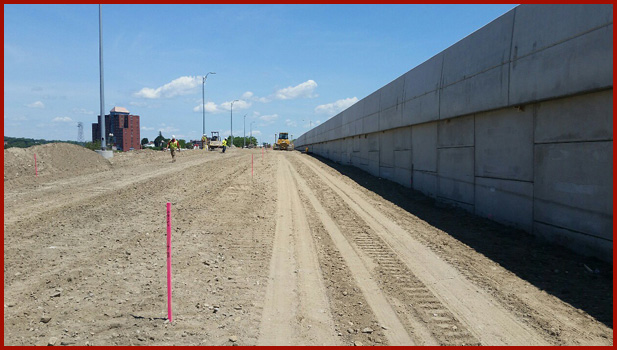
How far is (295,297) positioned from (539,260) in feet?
16.6

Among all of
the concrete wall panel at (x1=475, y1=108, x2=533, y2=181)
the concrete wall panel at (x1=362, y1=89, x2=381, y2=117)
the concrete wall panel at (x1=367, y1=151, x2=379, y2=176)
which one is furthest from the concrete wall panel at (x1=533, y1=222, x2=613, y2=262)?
the concrete wall panel at (x1=362, y1=89, x2=381, y2=117)

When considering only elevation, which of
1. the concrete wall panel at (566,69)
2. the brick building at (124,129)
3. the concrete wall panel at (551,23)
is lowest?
the concrete wall panel at (566,69)

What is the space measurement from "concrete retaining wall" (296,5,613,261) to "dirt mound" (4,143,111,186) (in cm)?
1703

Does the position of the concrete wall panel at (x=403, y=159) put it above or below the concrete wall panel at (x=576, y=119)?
below

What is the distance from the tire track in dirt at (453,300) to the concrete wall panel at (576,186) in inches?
111

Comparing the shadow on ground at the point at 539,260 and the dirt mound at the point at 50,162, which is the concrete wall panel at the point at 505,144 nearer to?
the shadow on ground at the point at 539,260

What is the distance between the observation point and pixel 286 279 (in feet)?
22.4

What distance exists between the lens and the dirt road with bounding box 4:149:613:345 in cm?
497

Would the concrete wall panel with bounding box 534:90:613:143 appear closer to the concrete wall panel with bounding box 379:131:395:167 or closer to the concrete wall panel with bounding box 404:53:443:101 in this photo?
the concrete wall panel with bounding box 404:53:443:101

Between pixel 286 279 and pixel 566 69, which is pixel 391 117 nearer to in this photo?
pixel 566 69

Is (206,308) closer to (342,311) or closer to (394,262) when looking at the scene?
(342,311)

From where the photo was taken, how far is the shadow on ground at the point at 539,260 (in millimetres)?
6145

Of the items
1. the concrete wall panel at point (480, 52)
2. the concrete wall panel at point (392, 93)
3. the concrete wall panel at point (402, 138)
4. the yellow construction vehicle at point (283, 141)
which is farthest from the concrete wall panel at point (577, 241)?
the yellow construction vehicle at point (283, 141)

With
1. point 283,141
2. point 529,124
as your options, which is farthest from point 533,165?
point 283,141
